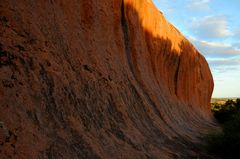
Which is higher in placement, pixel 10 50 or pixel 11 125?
pixel 10 50

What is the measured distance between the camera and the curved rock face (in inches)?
193

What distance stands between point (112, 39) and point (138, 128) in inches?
98.1

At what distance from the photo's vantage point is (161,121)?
1026 cm

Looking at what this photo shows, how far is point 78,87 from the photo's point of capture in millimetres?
6555

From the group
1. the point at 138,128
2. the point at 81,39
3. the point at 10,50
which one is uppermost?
the point at 81,39

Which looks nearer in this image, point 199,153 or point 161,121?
point 199,153

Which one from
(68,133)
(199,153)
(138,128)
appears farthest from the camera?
(199,153)

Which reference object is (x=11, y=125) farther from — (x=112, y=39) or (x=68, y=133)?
(x=112, y=39)

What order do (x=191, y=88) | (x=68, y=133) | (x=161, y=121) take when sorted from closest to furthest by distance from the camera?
(x=68, y=133) → (x=161, y=121) → (x=191, y=88)

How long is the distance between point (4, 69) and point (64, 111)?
1.32m

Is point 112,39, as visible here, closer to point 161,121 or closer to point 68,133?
point 161,121

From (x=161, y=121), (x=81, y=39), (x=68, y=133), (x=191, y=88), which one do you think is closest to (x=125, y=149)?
(x=68, y=133)

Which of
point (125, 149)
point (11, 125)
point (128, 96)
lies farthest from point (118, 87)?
Answer: point (11, 125)

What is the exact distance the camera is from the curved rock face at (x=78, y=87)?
4.90 metres
